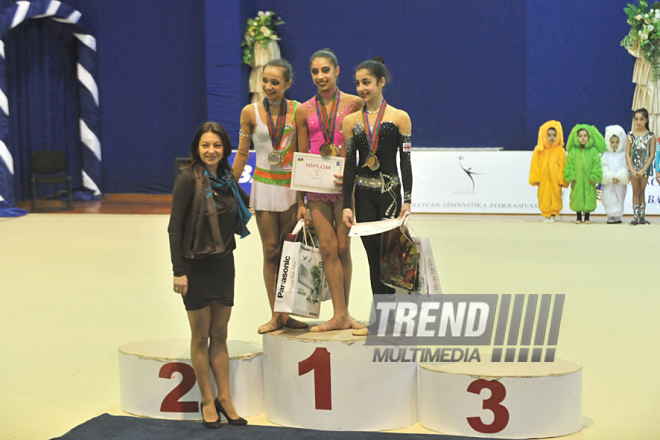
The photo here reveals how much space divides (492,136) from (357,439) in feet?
38.4

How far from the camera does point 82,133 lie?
15.6 meters

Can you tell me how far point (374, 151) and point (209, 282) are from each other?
107cm

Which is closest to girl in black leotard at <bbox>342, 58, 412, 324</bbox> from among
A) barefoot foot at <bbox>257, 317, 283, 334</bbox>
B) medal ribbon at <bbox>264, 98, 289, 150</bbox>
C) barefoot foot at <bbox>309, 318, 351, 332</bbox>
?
medal ribbon at <bbox>264, 98, 289, 150</bbox>

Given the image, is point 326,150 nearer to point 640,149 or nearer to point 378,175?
point 378,175

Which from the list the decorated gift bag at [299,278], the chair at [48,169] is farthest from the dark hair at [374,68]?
the chair at [48,169]

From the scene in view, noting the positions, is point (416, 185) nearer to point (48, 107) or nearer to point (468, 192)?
point (468, 192)

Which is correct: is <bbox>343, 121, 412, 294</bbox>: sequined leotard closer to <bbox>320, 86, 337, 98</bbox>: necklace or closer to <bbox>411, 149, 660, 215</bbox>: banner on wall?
<bbox>320, 86, 337, 98</bbox>: necklace

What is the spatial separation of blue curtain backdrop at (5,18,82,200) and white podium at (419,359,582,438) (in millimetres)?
12533

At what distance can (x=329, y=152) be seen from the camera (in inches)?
166

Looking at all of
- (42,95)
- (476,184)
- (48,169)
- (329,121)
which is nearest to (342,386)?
(329,121)

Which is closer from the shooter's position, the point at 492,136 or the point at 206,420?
the point at 206,420

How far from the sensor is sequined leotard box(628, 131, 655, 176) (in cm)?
1070

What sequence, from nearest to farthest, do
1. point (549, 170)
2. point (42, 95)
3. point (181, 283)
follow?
point (181, 283)
point (549, 170)
point (42, 95)

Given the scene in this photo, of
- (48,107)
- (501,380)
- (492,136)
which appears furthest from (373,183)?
(48,107)
